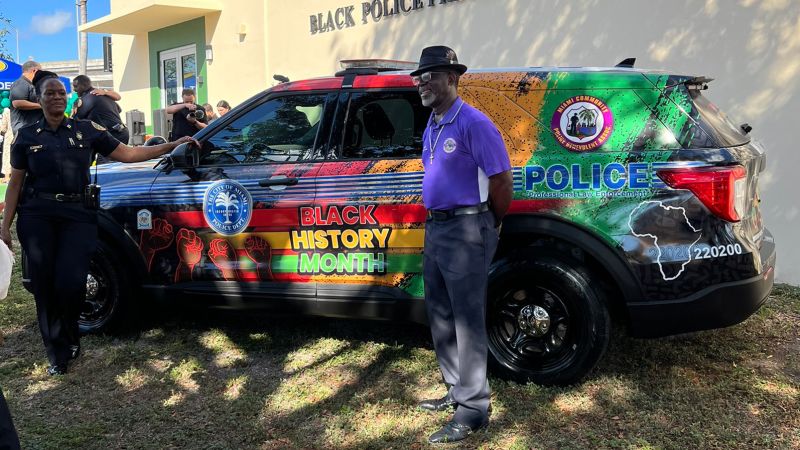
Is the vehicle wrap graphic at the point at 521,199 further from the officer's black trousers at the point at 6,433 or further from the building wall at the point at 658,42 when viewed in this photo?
the building wall at the point at 658,42

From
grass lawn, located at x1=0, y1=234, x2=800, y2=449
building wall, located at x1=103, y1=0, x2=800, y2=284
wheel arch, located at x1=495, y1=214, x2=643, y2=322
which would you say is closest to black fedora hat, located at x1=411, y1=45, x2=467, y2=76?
wheel arch, located at x1=495, y1=214, x2=643, y2=322

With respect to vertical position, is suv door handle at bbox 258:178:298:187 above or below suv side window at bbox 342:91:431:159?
below

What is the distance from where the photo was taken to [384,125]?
4.03m

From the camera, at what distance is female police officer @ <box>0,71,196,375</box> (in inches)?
159

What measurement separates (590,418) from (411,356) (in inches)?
49.8

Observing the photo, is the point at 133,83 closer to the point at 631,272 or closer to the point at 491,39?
the point at 491,39

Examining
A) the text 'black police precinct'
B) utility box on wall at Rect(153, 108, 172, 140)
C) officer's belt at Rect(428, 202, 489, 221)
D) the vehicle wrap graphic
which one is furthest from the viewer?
utility box on wall at Rect(153, 108, 172, 140)

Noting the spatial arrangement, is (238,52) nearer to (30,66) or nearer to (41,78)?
(30,66)

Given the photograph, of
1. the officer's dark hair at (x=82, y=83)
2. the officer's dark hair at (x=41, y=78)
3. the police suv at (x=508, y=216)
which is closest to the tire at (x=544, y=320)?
the police suv at (x=508, y=216)

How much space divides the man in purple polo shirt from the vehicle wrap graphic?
53 centimetres

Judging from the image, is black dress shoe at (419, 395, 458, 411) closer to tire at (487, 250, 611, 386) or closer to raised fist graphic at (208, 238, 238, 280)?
tire at (487, 250, 611, 386)

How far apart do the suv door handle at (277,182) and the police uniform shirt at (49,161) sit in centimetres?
111

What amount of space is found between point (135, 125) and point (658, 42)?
10358 mm

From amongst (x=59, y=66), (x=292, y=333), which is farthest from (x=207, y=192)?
(x=59, y=66)
